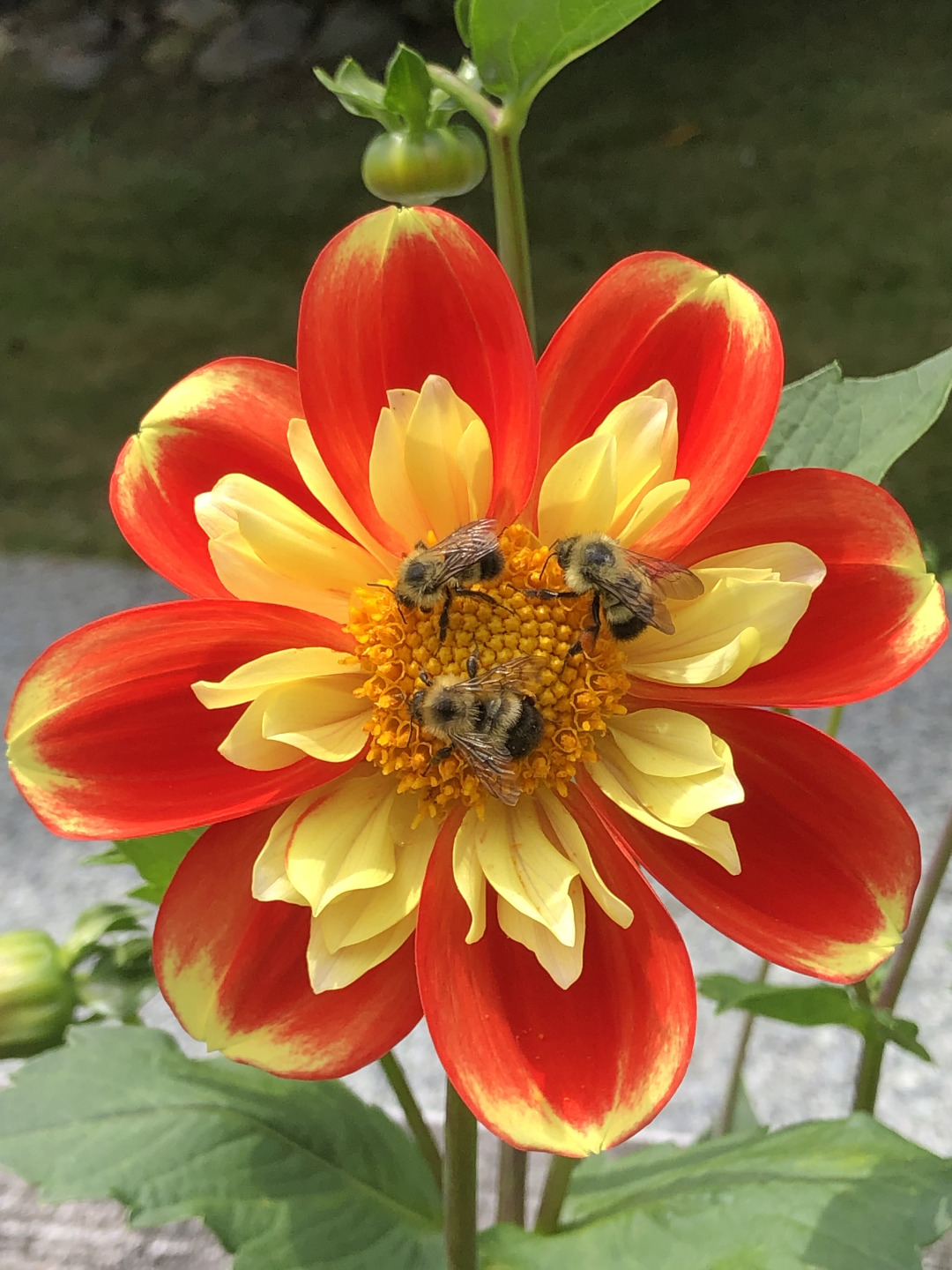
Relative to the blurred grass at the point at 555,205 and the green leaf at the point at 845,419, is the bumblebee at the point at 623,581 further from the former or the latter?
the blurred grass at the point at 555,205

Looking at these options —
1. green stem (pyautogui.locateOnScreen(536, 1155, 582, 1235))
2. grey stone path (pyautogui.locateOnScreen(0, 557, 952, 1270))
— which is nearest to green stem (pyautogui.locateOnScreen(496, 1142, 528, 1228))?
green stem (pyautogui.locateOnScreen(536, 1155, 582, 1235))

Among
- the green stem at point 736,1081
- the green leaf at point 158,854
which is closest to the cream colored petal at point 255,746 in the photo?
the green leaf at point 158,854

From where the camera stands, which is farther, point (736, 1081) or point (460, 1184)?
point (736, 1081)

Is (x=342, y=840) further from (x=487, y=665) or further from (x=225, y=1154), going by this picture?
(x=225, y=1154)

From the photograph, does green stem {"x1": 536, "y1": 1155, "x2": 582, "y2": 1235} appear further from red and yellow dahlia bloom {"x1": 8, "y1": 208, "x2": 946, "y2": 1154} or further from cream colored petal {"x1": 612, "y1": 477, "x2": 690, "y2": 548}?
cream colored petal {"x1": 612, "y1": 477, "x2": 690, "y2": 548}

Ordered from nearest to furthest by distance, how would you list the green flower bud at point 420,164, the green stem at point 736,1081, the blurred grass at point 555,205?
1. the green flower bud at point 420,164
2. the green stem at point 736,1081
3. the blurred grass at point 555,205

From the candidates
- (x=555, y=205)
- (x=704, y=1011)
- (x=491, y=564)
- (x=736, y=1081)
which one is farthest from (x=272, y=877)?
(x=555, y=205)

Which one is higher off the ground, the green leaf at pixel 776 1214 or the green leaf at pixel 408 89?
the green leaf at pixel 408 89

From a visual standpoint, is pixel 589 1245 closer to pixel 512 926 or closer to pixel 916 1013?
pixel 512 926
